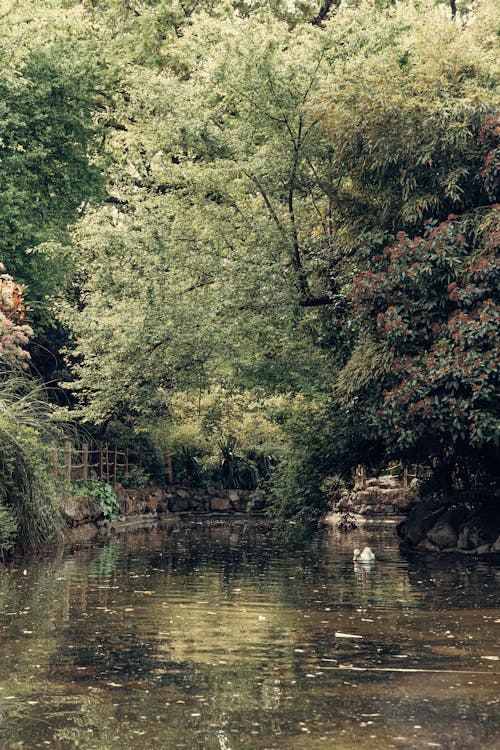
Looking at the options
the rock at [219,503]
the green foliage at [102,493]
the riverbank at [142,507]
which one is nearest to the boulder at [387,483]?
the riverbank at [142,507]

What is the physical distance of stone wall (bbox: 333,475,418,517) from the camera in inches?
1211

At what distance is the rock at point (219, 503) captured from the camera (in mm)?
34875

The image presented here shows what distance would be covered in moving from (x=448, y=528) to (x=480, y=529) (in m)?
0.77

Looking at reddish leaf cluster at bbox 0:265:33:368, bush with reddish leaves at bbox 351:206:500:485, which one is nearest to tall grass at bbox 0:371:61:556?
reddish leaf cluster at bbox 0:265:33:368

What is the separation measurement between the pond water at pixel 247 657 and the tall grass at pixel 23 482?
64 cm

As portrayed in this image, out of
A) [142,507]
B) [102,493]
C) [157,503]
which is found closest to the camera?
[102,493]

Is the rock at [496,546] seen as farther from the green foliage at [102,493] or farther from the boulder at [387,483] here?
the boulder at [387,483]

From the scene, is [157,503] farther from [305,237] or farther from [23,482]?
[23,482]

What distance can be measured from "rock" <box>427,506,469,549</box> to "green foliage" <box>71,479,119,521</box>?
8484 mm

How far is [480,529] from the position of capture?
19188 millimetres

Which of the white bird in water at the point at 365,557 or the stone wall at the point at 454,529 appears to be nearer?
the white bird in water at the point at 365,557

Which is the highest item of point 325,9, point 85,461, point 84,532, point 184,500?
point 325,9

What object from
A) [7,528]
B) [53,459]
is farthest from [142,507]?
[7,528]

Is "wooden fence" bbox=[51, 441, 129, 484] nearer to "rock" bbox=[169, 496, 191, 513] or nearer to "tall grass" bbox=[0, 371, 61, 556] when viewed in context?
"rock" bbox=[169, 496, 191, 513]
